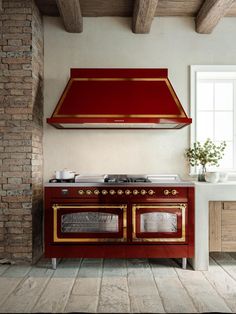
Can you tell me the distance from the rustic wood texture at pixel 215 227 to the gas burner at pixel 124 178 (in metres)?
0.77

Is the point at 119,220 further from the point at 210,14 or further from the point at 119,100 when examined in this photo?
the point at 210,14

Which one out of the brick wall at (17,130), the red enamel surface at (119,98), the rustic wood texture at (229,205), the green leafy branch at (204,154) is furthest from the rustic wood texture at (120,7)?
the rustic wood texture at (229,205)

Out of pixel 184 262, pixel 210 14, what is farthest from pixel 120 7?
pixel 184 262

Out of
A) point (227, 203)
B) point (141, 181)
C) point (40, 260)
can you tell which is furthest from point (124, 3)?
point (40, 260)

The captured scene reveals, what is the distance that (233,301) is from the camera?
311cm

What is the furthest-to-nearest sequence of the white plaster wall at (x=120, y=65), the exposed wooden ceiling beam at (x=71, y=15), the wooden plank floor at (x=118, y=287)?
1. the white plaster wall at (x=120, y=65)
2. the exposed wooden ceiling beam at (x=71, y=15)
3. the wooden plank floor at (x=118, y=287)

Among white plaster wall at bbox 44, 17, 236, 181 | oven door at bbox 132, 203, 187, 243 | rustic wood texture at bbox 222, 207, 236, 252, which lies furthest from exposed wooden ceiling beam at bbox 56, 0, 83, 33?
rustic wood texture at bbox 222, 207, 236, 252

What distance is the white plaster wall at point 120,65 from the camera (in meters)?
4.82

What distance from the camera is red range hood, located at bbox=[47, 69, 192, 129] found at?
421 cm

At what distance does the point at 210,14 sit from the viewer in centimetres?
428

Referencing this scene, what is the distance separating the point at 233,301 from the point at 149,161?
6.94 ft

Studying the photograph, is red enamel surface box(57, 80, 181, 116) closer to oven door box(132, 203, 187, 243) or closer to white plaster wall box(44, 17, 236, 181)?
white plaster wall box(44, 17, 236, 181)

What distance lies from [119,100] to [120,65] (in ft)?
2.45

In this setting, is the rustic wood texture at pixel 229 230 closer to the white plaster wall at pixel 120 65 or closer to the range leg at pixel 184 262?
the range leg at pixel 184 262
